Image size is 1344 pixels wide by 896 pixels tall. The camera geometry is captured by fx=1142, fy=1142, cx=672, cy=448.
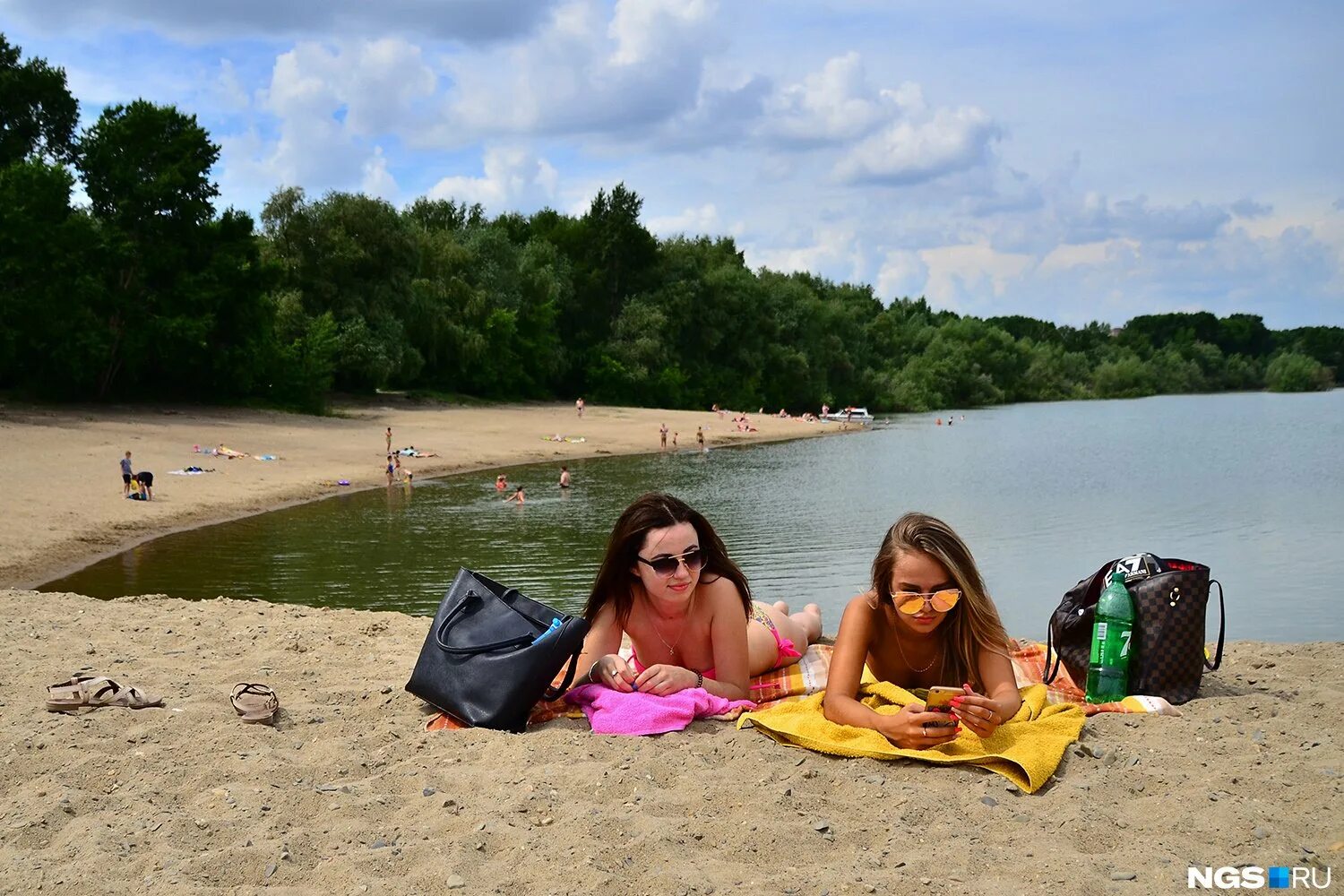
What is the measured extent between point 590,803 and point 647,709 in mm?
879

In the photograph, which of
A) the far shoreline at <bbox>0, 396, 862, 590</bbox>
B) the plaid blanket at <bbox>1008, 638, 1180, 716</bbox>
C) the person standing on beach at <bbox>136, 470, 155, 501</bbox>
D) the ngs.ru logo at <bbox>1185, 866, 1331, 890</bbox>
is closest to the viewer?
the ngs.ru logo at <bbox>1185, 866, 1331, 890</bbox>

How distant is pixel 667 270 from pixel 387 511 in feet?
165

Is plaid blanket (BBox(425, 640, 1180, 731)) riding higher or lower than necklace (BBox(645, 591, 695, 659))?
lower

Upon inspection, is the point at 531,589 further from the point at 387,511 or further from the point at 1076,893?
the point at 1076,893

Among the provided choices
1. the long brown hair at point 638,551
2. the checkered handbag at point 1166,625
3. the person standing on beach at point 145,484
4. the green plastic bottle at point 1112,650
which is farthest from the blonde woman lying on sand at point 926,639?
the person standing on beach at point 145,484

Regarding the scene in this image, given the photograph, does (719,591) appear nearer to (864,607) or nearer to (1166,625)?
(864,607)

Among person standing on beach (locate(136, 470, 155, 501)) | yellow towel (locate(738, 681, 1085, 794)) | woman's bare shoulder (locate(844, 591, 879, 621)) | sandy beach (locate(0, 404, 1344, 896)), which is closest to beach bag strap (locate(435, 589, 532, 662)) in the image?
sandy beach (locate(0, 404, 1344, 896))

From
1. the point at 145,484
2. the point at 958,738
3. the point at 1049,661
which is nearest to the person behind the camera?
the point at 958,738

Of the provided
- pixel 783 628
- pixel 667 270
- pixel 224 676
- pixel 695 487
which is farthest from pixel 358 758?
pixel 667 270

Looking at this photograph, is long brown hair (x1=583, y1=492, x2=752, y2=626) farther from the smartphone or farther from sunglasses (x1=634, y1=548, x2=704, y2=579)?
the smartphone

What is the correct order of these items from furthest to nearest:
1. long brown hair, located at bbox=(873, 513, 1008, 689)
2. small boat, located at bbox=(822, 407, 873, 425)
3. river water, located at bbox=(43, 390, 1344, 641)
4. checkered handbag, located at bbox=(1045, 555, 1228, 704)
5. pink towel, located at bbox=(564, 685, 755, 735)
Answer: small boat, located at bbox=(822, 407, 873, 425) → river water, located at bbox=(43, 390, 1344, 641) → checkered handbag, located at bbox=(1045, 555, 1228, 704) → pink towel, located at bbox=(564, 685, 755, 735) → long brown hair, located at bbox=(873, 513, 1008, 689)

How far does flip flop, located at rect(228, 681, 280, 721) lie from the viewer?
5.40 meters

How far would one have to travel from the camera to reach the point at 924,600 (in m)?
4.71

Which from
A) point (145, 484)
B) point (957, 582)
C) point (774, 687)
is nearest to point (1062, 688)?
point (774, 687)
